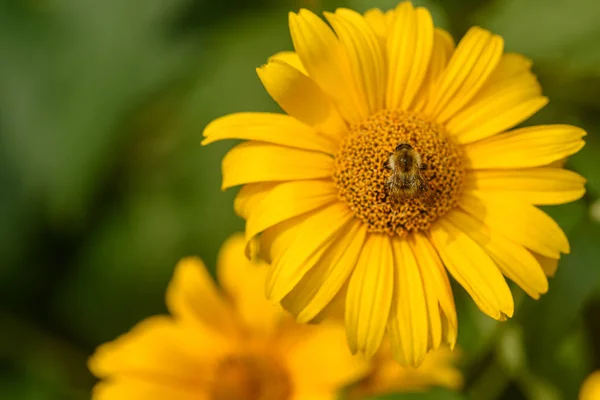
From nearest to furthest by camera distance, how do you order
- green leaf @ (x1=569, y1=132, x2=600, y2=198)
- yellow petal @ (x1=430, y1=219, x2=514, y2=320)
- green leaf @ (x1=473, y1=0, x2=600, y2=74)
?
yellow petal @ (x1=430, y1=219, x2=514, y2=320)
green leaf @ (x1=569, y1=132, x2=600, y2=198)
green leaf @ (x1=473, y1=0, x2=600, y2=74)

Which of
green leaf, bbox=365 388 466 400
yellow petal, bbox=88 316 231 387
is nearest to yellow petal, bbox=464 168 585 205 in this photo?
green leaf, bbox=365 388 466 400

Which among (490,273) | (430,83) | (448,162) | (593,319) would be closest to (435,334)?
(490,273)

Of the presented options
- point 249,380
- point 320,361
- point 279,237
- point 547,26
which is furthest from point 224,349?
point 547,26

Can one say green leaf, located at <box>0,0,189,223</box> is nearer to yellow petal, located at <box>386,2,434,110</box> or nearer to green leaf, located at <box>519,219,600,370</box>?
yellow petal, located at <box>386,2,434,110</box>

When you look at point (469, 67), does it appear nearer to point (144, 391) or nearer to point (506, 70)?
point (506, 70)

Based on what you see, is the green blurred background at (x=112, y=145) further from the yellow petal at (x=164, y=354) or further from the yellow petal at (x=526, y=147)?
the yellow petal at (x=526, y=147)

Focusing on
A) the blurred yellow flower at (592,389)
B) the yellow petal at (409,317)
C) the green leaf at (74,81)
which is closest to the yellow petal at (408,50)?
the yellow petal at (409,317)

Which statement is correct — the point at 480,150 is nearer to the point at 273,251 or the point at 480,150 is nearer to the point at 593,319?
the point at 273,251
